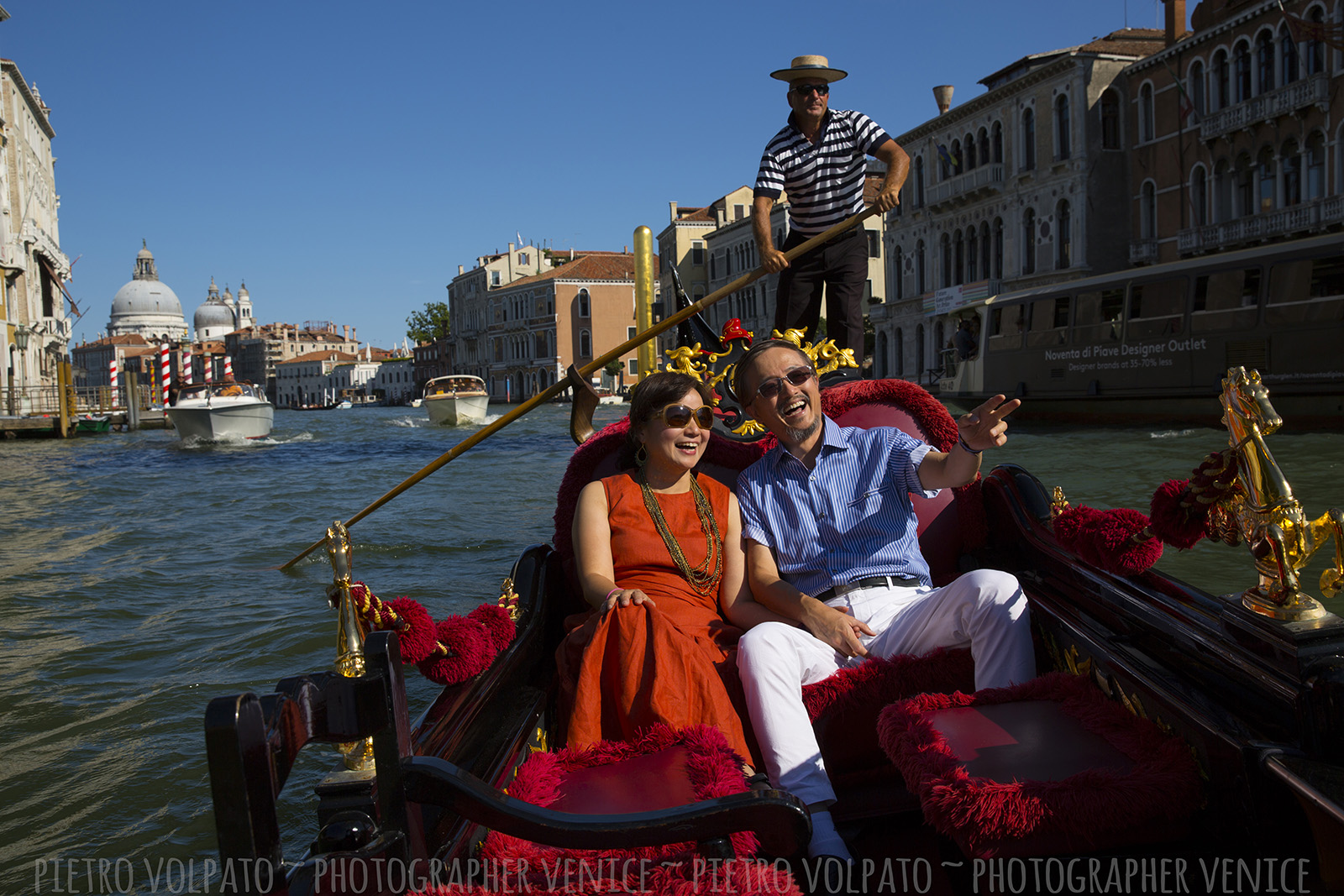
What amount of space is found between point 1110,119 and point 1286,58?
145 inches

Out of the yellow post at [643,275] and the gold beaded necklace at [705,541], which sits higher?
the yellow post at [643,275]

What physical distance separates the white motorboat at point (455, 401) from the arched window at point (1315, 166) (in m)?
16.7

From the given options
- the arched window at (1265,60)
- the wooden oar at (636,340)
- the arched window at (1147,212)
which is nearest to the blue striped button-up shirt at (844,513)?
the wooden oar at (636,340)

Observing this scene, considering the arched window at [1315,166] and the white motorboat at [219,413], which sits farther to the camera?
the white motorboat at [219,413]

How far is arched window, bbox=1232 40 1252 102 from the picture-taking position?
46.3 feet

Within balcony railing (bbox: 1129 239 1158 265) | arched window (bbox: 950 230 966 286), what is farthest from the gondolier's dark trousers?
arched window (bbox: 950 230 966 286)

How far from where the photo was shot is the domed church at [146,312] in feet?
276

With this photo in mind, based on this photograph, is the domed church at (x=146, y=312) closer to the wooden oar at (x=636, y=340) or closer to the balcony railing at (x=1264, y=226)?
the balcony railing at (x=1264, y=226)

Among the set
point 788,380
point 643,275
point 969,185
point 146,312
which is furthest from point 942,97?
point 146,312

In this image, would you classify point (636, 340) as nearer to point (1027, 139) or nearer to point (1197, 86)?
point (1197, 86)

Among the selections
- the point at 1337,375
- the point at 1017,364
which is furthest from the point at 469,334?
the point at 1337,375

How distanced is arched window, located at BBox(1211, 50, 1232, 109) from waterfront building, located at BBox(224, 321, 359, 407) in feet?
221

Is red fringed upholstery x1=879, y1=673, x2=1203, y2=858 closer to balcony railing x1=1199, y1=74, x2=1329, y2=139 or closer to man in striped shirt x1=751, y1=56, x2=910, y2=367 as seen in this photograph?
man in striped shirt x1=751, y1=56, x2=910, y2=367

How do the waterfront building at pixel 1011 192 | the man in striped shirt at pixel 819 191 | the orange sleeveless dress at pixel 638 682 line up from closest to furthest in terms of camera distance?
the orange sleeveless dress at pixel 638 682
the man in striped shirt at pixel 819 191
the waterfront building at pixel 1011 192
